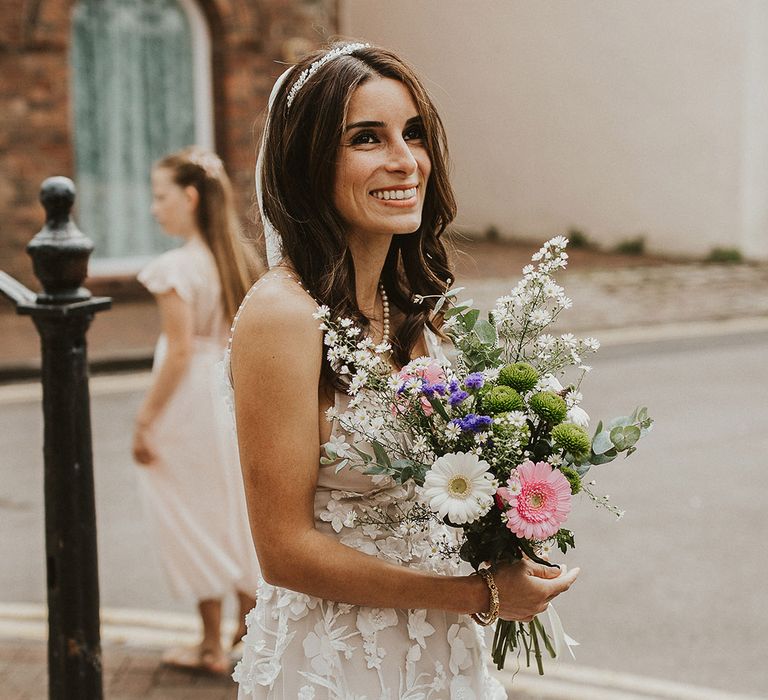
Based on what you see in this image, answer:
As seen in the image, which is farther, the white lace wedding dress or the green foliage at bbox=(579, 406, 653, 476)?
the white lace wedding dress

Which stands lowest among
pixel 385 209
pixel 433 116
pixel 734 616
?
pixel 734 616

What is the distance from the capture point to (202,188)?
498 centimetres

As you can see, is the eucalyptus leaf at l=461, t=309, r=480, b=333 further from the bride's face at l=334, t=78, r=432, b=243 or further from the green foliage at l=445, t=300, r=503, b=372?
the bride's face at l=334, t=78, r=432, b=243

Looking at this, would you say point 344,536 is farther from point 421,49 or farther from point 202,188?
point 421,49

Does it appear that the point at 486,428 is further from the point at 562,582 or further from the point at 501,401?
the point at 562,582

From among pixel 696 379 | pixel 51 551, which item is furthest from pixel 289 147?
pixel 696 379

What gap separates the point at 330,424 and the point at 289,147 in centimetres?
53

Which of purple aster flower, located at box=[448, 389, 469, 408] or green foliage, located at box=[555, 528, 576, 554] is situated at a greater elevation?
purple aster flower, located at box=[448, 389, 469, 408]

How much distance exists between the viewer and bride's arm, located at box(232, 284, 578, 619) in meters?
2.10

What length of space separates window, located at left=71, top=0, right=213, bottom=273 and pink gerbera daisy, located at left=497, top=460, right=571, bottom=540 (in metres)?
12.9

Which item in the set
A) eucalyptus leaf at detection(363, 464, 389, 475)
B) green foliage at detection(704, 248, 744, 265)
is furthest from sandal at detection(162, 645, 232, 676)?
green foliage at detection(704, 248, 744, 265)

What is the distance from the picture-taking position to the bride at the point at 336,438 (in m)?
2.12

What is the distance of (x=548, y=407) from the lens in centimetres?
209

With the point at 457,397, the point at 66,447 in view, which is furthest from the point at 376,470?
the point at 66,447
